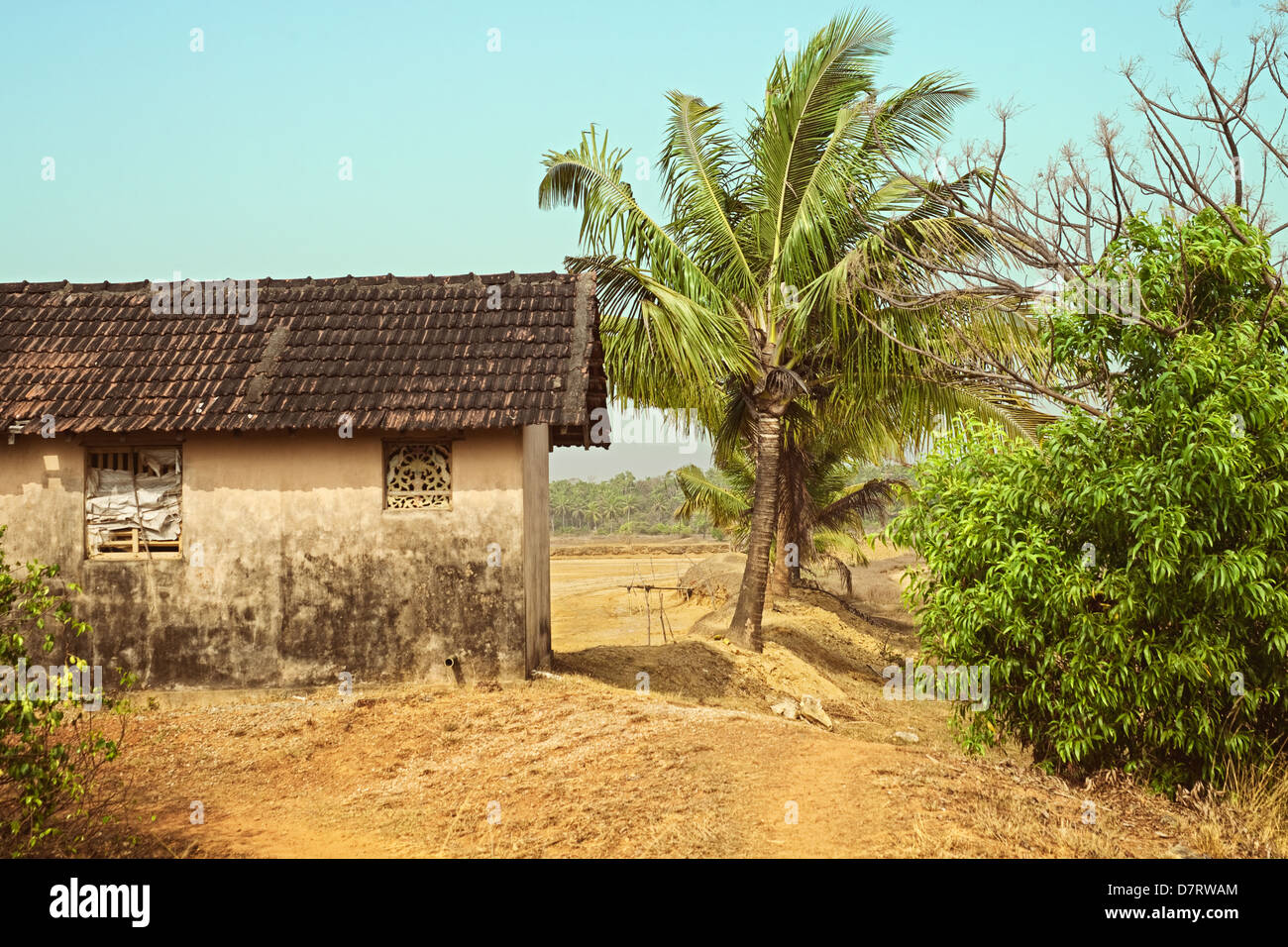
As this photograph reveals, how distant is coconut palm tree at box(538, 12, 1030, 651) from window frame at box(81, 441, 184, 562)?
6522 mm

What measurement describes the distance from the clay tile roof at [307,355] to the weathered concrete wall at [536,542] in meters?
0.63

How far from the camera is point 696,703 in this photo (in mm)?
12648

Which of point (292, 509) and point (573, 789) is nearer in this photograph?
point (573, 789)

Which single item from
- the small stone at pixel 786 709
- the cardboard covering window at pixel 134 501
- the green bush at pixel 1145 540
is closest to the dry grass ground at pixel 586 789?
the green bush at pixel 1145 540

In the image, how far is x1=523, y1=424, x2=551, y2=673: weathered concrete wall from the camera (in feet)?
39.7

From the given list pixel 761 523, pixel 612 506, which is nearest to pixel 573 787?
pixel 761 523

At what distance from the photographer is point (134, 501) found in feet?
39.4

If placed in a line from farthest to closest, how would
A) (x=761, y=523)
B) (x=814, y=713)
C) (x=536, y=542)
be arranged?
1. (x=761, y=523)
2. (x=814, y=713)
3. (x=536, y=542)

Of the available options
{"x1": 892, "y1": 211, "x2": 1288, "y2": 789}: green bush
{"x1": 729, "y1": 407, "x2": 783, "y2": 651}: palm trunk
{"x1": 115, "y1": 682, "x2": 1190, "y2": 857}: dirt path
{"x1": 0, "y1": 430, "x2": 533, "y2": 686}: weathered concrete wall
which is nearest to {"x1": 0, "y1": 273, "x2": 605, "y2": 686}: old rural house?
{"x1": 0, "y1": 430, "x2": 533, "y2": 686}: weathered concrete wall

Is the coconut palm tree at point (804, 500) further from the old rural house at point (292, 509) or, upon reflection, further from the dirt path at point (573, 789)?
the dirt path at point (573, 789)

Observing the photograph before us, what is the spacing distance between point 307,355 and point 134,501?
2.52 metres

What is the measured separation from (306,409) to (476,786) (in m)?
4.98

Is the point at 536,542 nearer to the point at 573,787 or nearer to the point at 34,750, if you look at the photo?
the point at 573,787

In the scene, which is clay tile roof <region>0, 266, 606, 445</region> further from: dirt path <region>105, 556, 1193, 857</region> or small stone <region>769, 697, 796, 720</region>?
small stone <region>769, 697, 796, 720</region>
